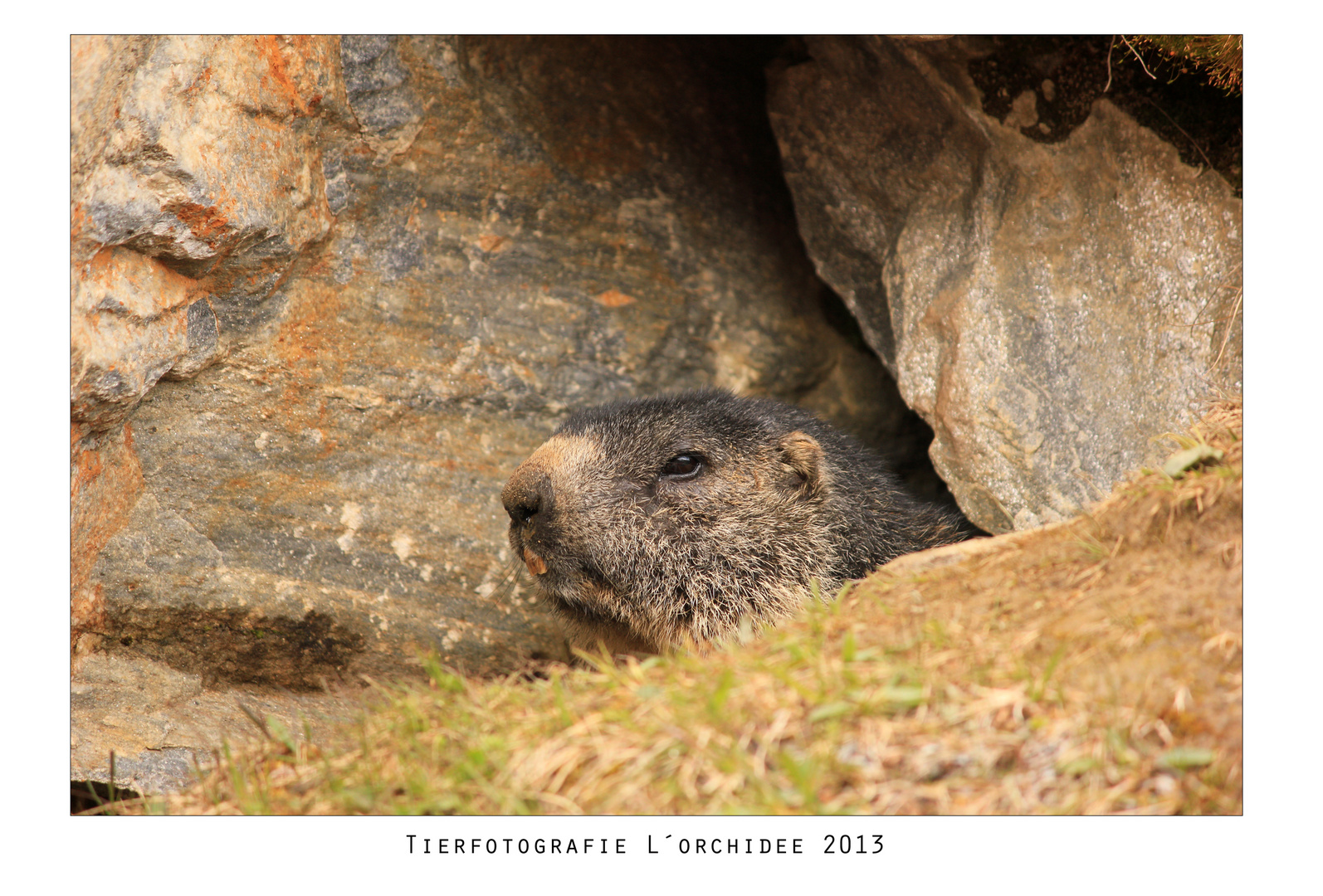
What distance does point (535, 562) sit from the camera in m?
4.84

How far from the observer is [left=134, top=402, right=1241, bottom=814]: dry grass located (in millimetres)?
2545

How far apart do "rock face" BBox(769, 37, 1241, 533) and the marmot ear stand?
909 millimetres

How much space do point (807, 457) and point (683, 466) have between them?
68cm

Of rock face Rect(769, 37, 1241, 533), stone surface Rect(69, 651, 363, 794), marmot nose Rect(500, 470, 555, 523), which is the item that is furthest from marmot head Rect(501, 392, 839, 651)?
stone surface Rect(69, 651, 363, 794)

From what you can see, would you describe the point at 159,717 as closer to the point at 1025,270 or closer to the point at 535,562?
the point at 535,562

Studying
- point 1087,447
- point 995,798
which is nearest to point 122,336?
point 995,798

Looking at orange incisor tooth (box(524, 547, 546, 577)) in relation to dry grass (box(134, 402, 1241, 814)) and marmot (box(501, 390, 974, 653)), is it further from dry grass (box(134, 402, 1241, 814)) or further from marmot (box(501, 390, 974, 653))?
dry grass (box(134, 402, 1241, 814))

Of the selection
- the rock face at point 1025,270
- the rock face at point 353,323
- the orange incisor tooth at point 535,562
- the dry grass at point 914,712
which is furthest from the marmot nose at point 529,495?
the rock face at point 1025,270

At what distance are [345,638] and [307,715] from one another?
530 millimetres

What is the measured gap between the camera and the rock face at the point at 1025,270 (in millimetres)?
4855

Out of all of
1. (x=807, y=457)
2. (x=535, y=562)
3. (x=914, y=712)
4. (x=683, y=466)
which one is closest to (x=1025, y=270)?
(x=807, y=457)

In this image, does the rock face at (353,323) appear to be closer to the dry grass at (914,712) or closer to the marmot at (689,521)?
the marmot at (689,521)

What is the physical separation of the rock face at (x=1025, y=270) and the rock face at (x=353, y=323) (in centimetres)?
119

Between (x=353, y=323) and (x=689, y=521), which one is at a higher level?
(x=353, y=323)
